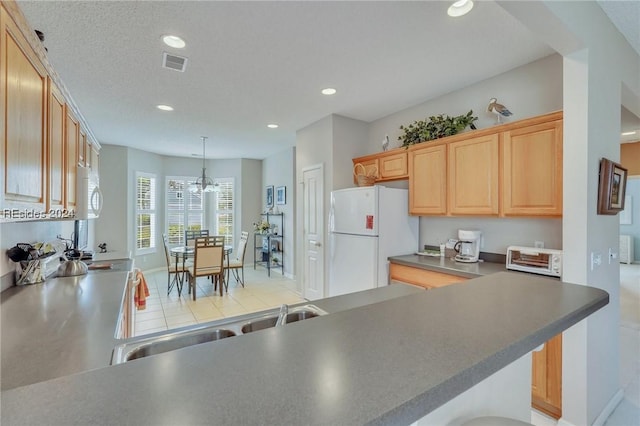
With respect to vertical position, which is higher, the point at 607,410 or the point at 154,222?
the point at 154,222

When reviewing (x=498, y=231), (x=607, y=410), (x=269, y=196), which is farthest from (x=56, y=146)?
(x=269, y=196)

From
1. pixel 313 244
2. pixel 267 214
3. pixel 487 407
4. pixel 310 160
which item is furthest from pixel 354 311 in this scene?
pixel 267 214

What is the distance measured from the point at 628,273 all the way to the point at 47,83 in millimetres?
9485

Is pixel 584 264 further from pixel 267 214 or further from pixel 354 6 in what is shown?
pixel 267 214

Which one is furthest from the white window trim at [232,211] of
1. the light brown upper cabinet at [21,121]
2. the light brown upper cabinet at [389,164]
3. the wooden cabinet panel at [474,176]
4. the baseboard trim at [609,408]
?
the baseboard trim at [609,408]

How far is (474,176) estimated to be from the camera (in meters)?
2.68

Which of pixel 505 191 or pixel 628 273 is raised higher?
pixel 505 191

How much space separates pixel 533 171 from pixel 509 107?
0.80m

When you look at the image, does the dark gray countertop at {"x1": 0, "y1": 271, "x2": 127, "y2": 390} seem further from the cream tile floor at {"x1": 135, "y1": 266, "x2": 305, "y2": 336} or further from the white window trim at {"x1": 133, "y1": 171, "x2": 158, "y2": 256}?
the white window trim at {"x1": 133, "y1": 171, "x2": 158, "y2": 256}

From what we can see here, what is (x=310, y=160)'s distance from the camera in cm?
433

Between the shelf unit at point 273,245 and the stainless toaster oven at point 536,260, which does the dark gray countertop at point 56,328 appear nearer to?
the stainless toaster oven at point 536,260

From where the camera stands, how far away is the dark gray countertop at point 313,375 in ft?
1.55

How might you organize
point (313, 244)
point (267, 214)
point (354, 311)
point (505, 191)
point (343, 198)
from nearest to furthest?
1. point (354, 311)
2. point (505, 191)
3. point (343, 198)
4. point (313, 244)
5. point (267, 214)

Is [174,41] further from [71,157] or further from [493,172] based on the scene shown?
[493,172]
